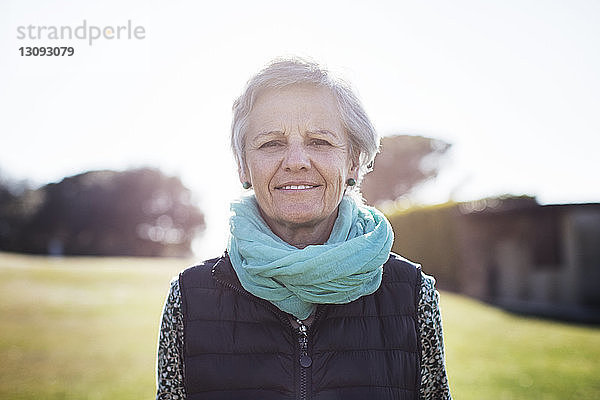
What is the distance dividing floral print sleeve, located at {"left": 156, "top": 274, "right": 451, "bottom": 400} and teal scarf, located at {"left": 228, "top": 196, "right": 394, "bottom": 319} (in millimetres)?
242

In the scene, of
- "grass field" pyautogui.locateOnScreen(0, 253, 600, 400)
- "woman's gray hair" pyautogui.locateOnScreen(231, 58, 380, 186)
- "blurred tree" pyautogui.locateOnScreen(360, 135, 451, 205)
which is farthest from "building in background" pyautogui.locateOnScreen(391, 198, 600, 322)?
"blurred tree" pyautogui.locateOnScreen(360, 135, 451, 205)

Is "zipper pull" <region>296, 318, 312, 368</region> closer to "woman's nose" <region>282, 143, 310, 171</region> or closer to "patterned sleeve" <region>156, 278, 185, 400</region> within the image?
"patterned sleeve" <region>156, 278, 185, 400</region>

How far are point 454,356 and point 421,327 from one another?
5.86m

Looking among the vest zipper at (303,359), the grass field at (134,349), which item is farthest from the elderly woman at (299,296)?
the grass field at (134,349)

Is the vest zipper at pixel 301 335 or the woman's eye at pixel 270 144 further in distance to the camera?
the woman's eye at pixel 270 144

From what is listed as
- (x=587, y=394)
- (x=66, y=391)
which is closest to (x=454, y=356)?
(x=587, y=394)

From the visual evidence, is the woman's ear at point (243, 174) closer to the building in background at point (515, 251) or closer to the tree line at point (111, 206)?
the building in background at point (515, 251)

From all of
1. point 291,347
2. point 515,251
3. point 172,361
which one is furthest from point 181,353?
point 515,251

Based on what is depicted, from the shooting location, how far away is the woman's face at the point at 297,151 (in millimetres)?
1870

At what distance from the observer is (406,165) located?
38031 mm

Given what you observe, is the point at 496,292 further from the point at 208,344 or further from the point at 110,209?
the point at 110,209

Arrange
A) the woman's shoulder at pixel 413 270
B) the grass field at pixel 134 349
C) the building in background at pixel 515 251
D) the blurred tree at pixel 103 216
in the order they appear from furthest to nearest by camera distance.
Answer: the blurred tree at pixel 103 216 → the building in background at pixel 515 251 → the grass field at pixel 134 349 → the woman's shoulder at pixel 413 270

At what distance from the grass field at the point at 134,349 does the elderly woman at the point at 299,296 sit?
12.8 ft

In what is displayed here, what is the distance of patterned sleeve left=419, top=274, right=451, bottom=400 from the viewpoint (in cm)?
194
